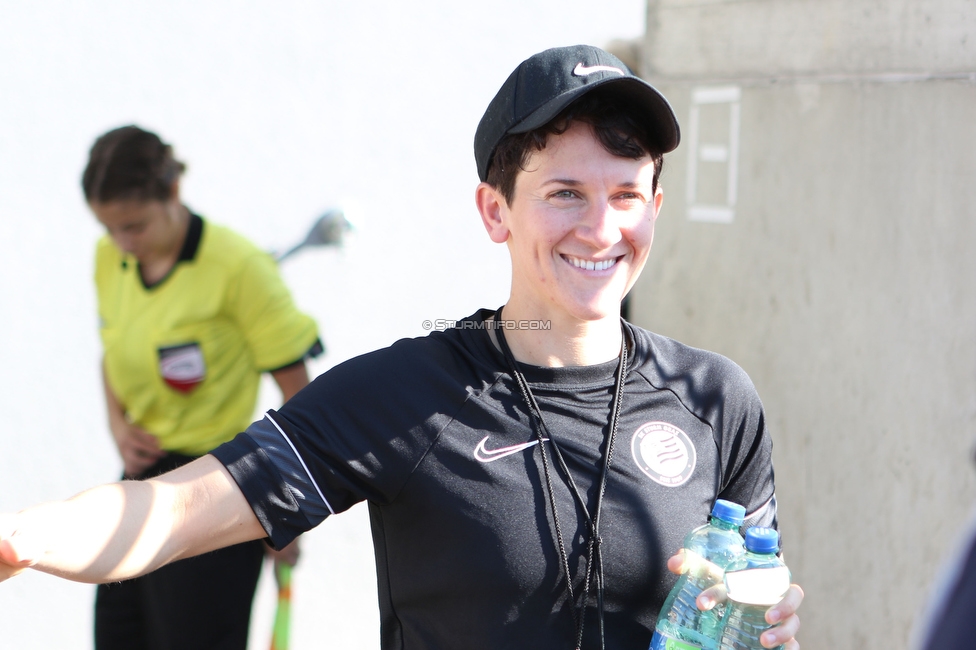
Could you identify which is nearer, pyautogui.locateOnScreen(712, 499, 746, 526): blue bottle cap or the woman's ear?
pyautogui.locateOnScreen(712, 499, 746, 526): blue bottle cap

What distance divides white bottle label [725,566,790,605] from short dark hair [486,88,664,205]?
28.4 inches

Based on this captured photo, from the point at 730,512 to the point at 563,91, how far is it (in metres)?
0.74

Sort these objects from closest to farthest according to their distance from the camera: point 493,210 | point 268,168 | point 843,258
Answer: point 493,210, point 843,258, point 268,168

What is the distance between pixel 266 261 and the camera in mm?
3084

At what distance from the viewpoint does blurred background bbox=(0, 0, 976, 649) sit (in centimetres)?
323

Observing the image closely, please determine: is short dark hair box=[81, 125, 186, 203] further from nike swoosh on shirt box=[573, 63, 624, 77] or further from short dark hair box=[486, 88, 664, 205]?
nike swoosh on shirt box=[573, 63, 624, 77]

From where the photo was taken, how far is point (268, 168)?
3900 mm

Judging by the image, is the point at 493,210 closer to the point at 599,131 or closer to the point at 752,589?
the point at 599,131

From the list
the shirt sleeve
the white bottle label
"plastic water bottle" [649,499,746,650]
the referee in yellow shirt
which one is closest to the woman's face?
the referee in yellow shirt

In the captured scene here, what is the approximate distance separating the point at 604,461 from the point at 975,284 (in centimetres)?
183

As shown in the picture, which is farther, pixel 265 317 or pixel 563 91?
pixel 265 317

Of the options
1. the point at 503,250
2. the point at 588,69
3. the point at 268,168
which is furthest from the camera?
the point at 503,250

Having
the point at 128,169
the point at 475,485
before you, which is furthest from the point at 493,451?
the point at 128,169

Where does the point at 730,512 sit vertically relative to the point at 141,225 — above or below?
below
